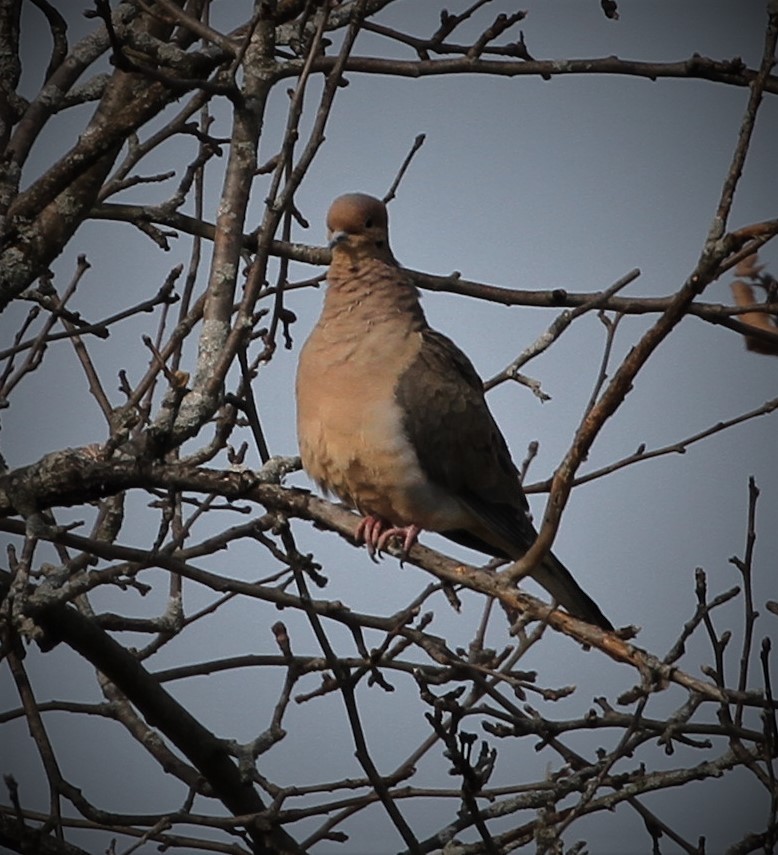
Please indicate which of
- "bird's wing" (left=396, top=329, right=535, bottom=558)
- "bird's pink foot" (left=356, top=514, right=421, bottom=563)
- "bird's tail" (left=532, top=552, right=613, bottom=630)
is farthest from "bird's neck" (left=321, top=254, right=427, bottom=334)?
"bird's tail" (left=532, top=552, right=613, bottom=630)

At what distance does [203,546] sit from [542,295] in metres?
1.30

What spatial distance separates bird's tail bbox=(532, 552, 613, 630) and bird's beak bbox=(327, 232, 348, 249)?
4.01 ft

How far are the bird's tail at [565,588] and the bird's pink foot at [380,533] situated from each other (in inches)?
16.1

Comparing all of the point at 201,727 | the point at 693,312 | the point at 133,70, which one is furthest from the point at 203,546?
the point at 693,312

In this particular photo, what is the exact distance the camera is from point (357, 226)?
169 inches

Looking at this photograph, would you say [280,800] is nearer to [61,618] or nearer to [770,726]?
[61,618]

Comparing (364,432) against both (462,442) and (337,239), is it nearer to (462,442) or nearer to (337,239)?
(462,442)

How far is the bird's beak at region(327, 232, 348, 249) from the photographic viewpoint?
13.9 ft

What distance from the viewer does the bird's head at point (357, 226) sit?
14.0ft

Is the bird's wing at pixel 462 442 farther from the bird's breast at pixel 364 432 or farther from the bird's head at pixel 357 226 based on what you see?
the bird's head at pixel 357 226

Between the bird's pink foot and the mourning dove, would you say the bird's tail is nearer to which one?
the mourning dove

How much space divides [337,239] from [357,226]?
10 cm

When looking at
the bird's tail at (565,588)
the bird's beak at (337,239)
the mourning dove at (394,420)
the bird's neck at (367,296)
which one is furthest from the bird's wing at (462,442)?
the bird's beak at (337,239)

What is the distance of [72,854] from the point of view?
8.73ft
